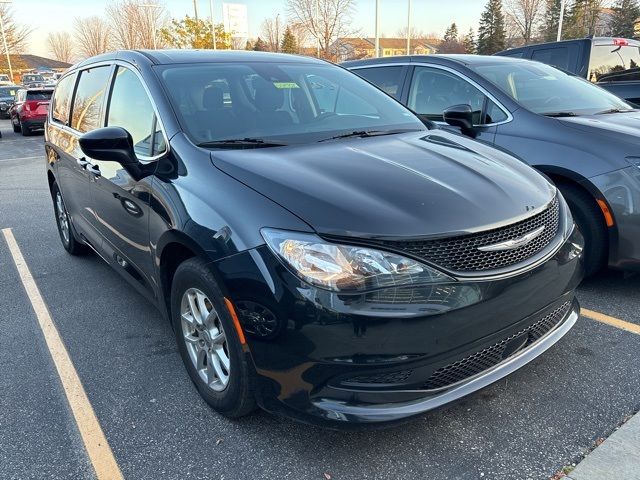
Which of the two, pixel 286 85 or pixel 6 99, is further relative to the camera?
pixel 6 99

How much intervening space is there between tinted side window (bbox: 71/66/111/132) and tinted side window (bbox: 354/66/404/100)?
99.9 inches

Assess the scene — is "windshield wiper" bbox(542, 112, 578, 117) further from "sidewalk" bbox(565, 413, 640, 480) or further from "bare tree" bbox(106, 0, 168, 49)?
Answer: "bare tree" bbox(106, 0, 168, 49)

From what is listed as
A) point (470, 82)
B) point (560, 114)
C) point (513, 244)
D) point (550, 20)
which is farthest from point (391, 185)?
point (550, 20)

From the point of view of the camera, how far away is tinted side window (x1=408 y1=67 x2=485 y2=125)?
4.53 meters

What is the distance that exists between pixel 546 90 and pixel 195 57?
3.01 m

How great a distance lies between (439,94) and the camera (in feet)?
16.1

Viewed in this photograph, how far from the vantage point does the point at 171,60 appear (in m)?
3.27

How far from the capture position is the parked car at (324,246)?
201 centimetres

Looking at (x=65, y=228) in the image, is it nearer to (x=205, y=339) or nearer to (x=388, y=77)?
(x=205, y=339)

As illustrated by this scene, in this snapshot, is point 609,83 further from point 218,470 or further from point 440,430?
point 218,470

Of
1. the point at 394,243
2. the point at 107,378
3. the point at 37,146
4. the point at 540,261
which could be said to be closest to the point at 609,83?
the point at 540,261

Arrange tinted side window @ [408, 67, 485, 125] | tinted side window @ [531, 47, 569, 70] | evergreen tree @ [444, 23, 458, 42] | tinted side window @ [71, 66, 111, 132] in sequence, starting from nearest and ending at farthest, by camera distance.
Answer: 1. tinted side window @ [71, 66, 111, 132]
2. tinted side window @ [408, 67, 485, 125]
3. tinted side window @ [531, 47, 569, 70]
4. evergreen tree @ [444, 23, 458, 42]

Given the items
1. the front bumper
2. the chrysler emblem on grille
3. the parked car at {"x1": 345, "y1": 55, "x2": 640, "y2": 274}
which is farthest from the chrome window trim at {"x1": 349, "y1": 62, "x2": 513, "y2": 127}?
the front bumper

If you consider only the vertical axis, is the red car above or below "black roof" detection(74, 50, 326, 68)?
below
